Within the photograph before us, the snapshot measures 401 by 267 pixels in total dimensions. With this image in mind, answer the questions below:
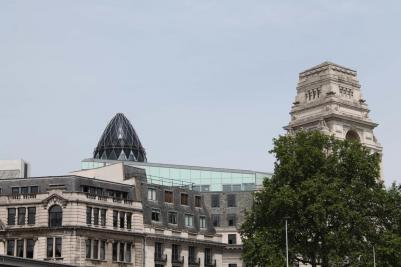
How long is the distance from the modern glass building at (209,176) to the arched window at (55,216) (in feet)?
158

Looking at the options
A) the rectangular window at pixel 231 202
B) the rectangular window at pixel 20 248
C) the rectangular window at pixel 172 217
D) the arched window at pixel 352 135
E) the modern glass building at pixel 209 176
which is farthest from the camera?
the arched window at pixel 352 135

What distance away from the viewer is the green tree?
91.5 meters

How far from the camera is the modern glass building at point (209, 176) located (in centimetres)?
15212

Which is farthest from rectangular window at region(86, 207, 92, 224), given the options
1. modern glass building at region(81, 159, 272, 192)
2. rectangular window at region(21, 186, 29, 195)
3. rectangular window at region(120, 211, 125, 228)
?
modern glass building at region(81, 159, 272, 192)

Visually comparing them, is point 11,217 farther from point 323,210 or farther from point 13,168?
point 323,210

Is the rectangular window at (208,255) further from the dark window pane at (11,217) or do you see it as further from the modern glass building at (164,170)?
the dark window pane at (11,217)

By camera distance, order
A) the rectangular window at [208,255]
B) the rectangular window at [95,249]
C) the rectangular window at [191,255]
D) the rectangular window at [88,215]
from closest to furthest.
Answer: the rectangular window at [95,249], the rectangular window at [88,215], the rectangular window at [191,255], the rectangular window at [208,255]

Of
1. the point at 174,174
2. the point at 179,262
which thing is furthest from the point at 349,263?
the point at 174,174

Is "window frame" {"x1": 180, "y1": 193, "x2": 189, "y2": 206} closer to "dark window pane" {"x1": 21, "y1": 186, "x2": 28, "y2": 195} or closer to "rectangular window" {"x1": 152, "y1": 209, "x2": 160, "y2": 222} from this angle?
"rectangular window" {"x1": 152, "y1": 209, "x2": 160, "y2": 222}

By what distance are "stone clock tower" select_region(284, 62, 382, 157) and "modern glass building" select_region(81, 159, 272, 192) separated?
11.6 m

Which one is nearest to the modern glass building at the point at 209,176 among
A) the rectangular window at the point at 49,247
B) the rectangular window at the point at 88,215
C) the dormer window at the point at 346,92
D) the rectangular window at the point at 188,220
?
the dormer window at the point at 346,92

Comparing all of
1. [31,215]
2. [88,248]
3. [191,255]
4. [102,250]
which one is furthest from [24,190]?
[191,255]

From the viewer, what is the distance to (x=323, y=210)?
3595 inches

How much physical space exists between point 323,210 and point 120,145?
352ft
